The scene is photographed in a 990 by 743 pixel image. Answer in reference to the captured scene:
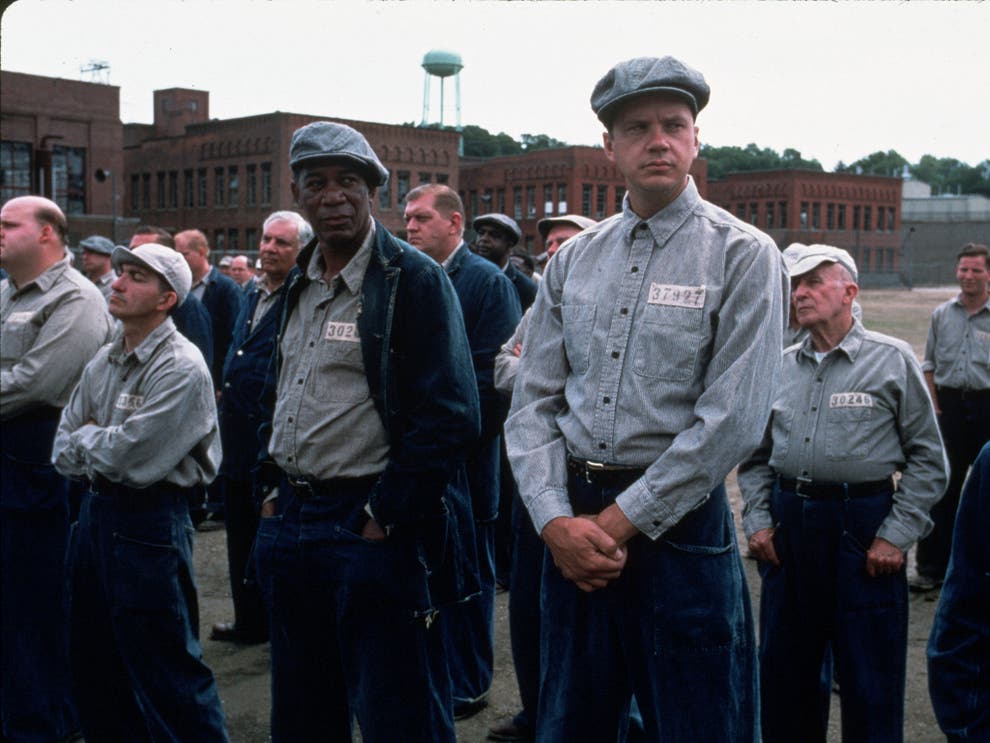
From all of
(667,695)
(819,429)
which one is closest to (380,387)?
(667,695)

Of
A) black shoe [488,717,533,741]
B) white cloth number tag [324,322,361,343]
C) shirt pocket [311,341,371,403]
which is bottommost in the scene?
black shoe [488,717,533,741]

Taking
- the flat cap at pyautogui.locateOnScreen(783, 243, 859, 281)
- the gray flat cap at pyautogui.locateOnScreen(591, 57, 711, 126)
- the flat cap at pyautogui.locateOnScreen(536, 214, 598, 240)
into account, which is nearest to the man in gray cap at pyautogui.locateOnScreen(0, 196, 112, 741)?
the flat cap at pyautogui.locateOnScreen(536, 214, 598, 240)

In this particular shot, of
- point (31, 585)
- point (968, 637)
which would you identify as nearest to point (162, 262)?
point (31, 585)

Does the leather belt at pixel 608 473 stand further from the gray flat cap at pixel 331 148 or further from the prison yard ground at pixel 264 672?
the gray flat cap at pixel 331 148

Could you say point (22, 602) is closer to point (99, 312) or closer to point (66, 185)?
point (99, 312)

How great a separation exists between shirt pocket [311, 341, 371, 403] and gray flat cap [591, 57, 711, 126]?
3.41 feet

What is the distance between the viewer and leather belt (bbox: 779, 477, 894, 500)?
13.8ft

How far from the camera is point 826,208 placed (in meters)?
75.6

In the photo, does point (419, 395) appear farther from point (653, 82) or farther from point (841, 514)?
point (841, 514)

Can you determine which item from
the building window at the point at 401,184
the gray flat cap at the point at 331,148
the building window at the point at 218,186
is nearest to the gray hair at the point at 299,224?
the gray flat cap at the point at 331,148

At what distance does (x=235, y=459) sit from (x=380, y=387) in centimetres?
328

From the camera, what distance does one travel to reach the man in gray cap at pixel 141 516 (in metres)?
3.95

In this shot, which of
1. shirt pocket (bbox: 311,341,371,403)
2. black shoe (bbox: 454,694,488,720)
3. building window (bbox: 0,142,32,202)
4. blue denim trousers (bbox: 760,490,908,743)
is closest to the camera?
shirt pocket (bbox: 311,341,371,403)

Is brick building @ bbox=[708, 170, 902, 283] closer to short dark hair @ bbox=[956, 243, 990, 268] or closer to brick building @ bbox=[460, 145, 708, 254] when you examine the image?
brick building @ bbox=[460, 145, 708, 254]
